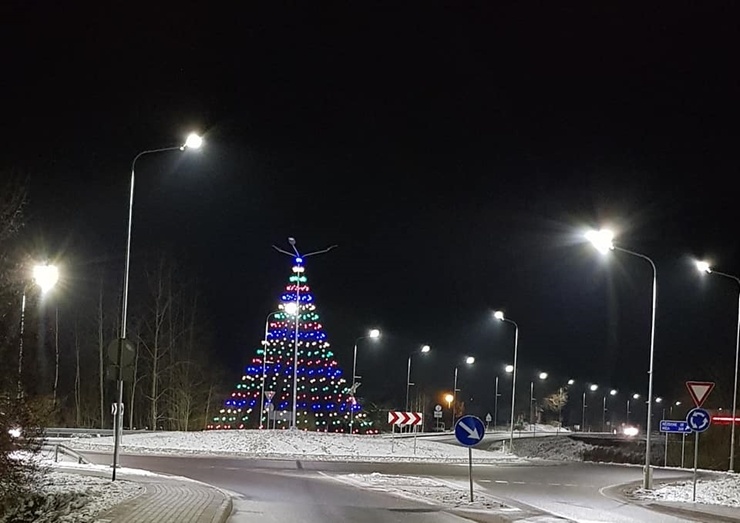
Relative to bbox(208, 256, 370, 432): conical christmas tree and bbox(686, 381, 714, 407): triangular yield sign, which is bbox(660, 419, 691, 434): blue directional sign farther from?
bbox(208, 256, 370, 432): conical christmas tree

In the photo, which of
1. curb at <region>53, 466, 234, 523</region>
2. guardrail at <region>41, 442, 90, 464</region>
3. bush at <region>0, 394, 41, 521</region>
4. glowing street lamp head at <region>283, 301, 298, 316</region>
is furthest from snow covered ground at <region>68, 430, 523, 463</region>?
bush at <region>0, 394, 41, 521</region>

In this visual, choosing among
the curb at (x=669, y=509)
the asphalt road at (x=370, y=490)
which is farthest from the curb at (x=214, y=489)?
the curb at (x=669, y=509)

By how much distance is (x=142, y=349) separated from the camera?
6856 centimetres

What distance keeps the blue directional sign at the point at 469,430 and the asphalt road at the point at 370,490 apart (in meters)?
1.62

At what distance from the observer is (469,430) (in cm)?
2019

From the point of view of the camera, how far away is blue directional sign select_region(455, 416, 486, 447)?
65.8ft

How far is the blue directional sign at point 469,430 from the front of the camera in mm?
20062

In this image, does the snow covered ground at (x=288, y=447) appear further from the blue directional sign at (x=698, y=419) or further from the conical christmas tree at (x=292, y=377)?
the blue directional sign at (x=698, y=419)

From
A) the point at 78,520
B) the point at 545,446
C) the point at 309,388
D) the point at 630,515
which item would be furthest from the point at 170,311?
the point at 78,520

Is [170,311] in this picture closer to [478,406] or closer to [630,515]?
[630,515]

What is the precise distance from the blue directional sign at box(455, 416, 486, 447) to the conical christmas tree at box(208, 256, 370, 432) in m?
31.7

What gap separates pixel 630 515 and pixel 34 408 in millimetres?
14383

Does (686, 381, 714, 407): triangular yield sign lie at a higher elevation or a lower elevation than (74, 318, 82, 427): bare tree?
higher

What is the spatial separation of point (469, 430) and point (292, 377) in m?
38.6
